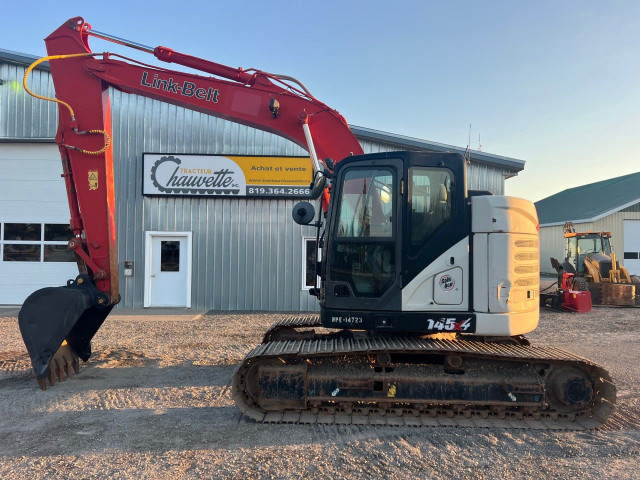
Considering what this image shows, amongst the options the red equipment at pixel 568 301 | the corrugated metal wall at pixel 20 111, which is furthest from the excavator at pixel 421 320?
the corrugated metal wall at pixel 20 111

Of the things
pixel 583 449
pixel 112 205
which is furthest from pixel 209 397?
pixel 583 449

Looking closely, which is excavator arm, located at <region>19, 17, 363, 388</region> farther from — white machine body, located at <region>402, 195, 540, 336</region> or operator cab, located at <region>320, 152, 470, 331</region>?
white machine body, located at <region>402, 195, 540, 336</region>

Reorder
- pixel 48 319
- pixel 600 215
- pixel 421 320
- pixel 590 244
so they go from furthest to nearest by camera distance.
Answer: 1. pixel 600 215
2. pixel 590 244
3. pixel 48 319
4. pixel 421 320

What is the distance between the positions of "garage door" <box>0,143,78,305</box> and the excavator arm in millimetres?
7869

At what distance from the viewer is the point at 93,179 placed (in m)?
5.64

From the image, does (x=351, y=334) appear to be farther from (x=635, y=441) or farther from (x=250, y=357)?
(x=635, y=441)

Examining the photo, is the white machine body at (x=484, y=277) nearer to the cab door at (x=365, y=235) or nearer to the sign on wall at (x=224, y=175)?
the cab door at (x=365, y=235)

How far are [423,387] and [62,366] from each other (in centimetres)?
443

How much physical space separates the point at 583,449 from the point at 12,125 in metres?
14.3

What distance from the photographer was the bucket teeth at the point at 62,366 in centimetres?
546

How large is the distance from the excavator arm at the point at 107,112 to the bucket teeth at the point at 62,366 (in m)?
0.01

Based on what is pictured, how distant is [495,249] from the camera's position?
4496 millimetres

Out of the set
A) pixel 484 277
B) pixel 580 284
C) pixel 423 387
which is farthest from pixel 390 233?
pixel 580 284

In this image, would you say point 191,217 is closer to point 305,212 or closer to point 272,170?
point 272,170
